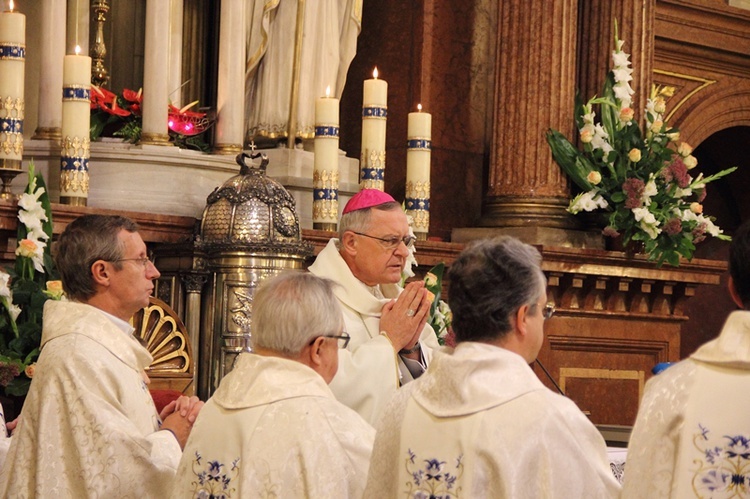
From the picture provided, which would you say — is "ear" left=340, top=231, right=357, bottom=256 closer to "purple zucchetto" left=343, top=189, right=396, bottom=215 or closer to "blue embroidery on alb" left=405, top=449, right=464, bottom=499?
"purple zucchetto" left=343, top=189, right=396, bottom=215

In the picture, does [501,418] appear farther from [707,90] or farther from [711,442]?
[707,90]

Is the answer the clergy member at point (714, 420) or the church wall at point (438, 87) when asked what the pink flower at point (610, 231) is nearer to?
the church wall at point (438, 87)

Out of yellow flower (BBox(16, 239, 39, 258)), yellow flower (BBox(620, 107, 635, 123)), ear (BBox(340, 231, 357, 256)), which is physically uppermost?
yellow flower (BBox(620, 107, 635, 123))

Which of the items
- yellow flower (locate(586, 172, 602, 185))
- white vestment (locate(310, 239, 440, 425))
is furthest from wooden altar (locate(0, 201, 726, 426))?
white vestment (locate(310, 239, 440, 425))

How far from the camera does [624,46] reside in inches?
304

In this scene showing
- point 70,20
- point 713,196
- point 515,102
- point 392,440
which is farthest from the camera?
point 713,196

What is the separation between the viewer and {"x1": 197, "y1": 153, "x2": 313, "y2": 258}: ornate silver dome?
5234 mm

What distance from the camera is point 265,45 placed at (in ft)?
22.4

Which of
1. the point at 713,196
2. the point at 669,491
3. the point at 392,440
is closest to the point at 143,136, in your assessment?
the point at 392,440

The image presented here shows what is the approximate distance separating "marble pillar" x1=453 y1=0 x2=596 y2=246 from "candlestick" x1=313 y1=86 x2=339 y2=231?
1376 mm

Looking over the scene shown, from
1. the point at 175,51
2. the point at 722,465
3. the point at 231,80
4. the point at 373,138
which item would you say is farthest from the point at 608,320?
the point at 722,465

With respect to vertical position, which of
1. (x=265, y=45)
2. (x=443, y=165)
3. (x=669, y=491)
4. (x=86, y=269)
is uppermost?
(x=265, y=45)

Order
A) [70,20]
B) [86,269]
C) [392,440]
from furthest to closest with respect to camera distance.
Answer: [70,20], [86,269], [392,440]

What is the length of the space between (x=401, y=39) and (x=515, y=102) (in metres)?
0.79
